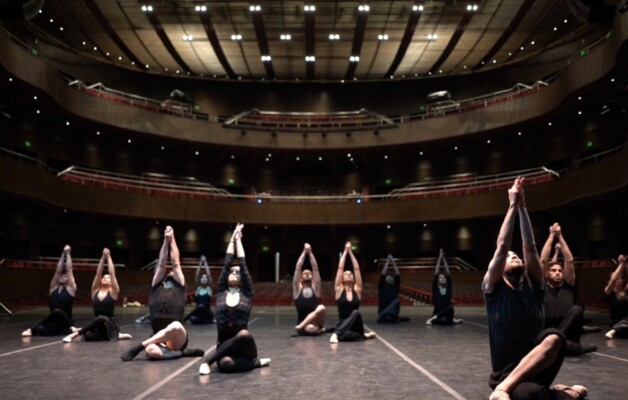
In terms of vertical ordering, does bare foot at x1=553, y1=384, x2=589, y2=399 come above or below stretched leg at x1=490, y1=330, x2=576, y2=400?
below

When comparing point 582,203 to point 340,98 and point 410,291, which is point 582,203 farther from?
point 340,98

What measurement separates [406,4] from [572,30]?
9.93 meters

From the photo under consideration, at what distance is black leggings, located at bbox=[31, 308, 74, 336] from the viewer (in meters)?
10.3

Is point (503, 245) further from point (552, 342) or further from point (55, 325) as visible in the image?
point (55, 325)

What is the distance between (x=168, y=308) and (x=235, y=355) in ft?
5.31

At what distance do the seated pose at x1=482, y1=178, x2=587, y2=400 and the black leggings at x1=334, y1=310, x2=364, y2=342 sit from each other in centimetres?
491

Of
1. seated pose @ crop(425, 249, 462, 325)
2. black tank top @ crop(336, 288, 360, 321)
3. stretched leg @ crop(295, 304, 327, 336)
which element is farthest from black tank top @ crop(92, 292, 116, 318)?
seated pose @ crop(425, 249, 462, 325)

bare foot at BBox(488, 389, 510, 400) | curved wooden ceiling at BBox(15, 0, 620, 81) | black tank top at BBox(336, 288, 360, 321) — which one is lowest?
bare foot at BBox(488, 389, 510, 400)

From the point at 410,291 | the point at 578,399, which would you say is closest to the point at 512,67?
the point at 410,291

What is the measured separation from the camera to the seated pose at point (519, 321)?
14.9 ft

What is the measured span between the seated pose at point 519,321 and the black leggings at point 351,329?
16.1 ft

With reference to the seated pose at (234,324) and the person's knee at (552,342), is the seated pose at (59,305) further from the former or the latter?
the person's knee at (552,342)

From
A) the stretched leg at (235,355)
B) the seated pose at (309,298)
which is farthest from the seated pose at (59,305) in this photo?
the stretched leg at (235,355)

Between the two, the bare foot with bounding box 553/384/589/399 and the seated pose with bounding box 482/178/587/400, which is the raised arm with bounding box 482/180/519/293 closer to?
the seated pose with bounding box 482/178/587/400
